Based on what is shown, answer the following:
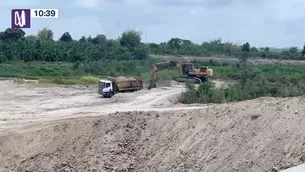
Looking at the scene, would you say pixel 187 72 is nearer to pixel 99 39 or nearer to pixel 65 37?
pixel 99 39

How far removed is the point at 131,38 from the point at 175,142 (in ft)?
226

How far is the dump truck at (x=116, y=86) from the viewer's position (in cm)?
3756

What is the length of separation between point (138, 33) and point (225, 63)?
20.7m

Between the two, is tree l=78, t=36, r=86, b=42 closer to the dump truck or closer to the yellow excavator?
the yellow excavator

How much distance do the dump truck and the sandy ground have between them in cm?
1290

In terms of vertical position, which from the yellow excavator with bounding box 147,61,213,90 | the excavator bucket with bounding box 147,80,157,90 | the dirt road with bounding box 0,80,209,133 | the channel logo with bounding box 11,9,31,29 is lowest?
the dirt road with bounding box 0,80,209,133

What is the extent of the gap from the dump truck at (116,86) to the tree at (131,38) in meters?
43.1

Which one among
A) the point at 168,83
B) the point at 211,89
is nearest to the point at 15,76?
the point at 168,83

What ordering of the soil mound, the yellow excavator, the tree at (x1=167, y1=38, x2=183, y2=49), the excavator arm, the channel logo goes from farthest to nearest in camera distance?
the tree at (x1=167, y1=38, x2=183, y2=49), the channel logo, the yellow excavator, the excavator arm, the soil mound

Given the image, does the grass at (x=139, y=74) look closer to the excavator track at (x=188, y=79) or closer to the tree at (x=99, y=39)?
the excavator track at (x=188, y=79)

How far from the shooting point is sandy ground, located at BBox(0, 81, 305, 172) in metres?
16.0

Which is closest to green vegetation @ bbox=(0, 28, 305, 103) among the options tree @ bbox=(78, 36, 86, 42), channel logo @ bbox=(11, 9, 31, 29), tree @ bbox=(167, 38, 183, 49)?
tree @ bbox=(78, 36, 86, 42)

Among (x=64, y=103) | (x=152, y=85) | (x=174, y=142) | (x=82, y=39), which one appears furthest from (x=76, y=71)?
(x=174, y=142)

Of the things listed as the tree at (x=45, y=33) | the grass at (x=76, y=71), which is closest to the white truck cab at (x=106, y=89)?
the grass at (x=76, y=71)
